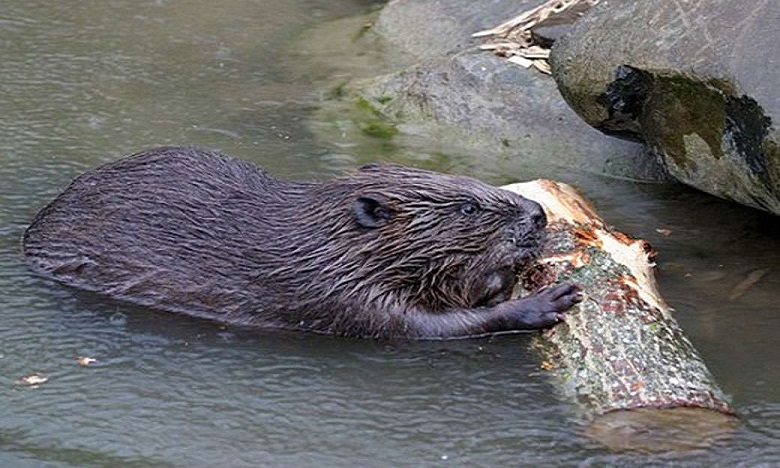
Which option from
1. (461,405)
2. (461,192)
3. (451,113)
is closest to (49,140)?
(451,113)

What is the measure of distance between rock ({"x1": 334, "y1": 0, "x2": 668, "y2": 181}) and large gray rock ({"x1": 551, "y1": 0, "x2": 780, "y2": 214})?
458mm

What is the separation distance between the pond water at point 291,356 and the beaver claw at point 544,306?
107 millimetres

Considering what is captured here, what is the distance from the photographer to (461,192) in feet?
18.8

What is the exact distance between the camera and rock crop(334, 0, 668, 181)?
7.63 meters

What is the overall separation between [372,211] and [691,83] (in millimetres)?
1586

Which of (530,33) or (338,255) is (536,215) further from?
(530,33)

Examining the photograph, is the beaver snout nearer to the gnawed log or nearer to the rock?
the gnawed log

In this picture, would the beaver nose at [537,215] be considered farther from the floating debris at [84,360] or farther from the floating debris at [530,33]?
the floating debris at [530,33]

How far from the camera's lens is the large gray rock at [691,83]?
598 centimetres

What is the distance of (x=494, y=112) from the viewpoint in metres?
8.09

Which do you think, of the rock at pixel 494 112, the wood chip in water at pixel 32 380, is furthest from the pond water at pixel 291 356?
the rock at pixel 494 112

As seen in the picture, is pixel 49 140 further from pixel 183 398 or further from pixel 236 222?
pixel 183 398

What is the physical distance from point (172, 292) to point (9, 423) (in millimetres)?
1102

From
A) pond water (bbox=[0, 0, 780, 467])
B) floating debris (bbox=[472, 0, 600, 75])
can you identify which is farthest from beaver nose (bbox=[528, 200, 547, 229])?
floating debris (bbox=[472, 0, 600, 75])
